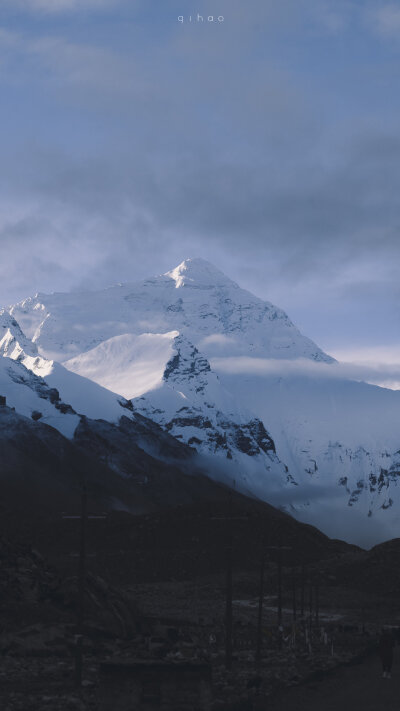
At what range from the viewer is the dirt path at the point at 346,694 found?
3741 cm

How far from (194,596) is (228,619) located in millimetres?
65671

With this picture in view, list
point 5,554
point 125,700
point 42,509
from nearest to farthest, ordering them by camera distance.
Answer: point 125,700
point 5,554
point 42,509

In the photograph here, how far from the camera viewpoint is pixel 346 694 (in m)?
40.5

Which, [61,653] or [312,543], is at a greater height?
[312,543]

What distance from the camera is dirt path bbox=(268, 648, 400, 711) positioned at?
37406 millimetres

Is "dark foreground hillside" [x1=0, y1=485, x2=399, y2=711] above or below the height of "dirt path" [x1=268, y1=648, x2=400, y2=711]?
above

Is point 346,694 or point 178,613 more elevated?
point 178,613

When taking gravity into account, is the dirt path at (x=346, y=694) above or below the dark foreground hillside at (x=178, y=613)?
below

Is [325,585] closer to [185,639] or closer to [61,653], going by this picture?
[185,639]

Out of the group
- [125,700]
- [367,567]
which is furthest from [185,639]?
[367,567]

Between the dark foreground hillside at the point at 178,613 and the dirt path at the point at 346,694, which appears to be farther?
the dirt path at the point at 346,694

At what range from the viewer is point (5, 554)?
60562mm

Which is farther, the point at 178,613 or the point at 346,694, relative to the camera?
the point at 178,613

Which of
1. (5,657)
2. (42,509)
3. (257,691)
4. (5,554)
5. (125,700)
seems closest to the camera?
(125,700)
